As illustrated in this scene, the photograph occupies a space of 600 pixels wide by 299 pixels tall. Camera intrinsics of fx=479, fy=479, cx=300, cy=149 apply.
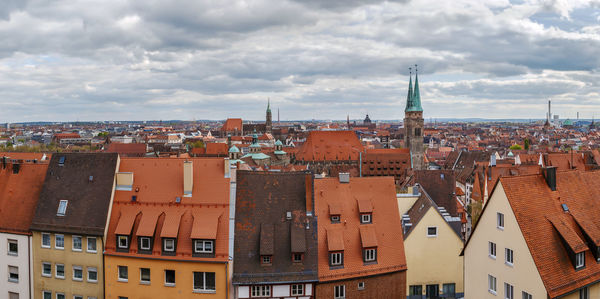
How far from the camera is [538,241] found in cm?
2642

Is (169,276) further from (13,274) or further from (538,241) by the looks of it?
(538,241)

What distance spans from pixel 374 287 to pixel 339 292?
2.58 meters

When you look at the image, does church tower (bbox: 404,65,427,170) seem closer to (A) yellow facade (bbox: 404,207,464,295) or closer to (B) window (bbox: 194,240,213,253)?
(A) yellow facade (bbox: 404,207,464,295)

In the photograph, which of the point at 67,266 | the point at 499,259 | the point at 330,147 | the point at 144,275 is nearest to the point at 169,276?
the point at 144,275

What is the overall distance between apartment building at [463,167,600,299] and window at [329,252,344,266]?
27.2 ft

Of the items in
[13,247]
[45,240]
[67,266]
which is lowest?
[67,266]

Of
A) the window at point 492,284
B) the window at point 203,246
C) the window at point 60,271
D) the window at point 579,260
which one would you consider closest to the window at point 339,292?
the window at point 203,246

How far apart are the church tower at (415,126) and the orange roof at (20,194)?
120180 millimetres

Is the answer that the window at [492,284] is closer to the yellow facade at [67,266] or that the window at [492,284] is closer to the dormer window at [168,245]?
the dormer window at [168,245]

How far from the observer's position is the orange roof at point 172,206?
31.7 metres

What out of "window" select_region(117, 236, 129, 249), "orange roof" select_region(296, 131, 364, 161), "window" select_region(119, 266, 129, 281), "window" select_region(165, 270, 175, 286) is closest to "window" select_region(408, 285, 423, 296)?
"window" select_region(165, 270, 175, 286)

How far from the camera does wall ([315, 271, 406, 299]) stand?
31375 mm

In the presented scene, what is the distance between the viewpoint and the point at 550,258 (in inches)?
1028

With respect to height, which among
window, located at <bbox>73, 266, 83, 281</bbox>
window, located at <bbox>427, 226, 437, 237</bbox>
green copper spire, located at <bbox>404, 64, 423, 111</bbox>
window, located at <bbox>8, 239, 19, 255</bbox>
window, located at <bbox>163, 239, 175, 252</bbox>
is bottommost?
window, located at <bbox>73, 266, 83, 281</bbox>
